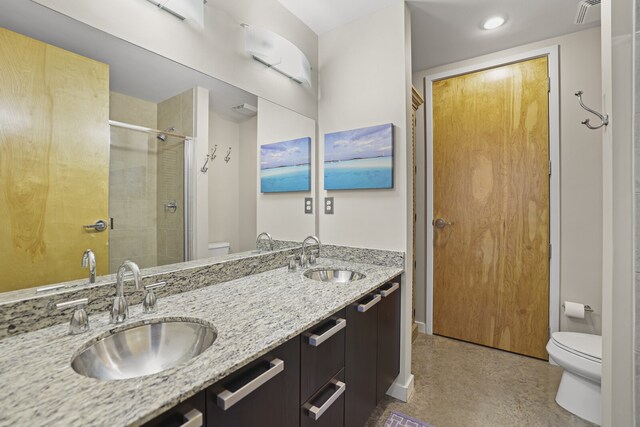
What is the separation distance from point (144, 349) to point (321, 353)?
0.59 metres

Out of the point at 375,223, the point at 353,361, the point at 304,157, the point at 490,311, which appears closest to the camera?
the point at 353,361

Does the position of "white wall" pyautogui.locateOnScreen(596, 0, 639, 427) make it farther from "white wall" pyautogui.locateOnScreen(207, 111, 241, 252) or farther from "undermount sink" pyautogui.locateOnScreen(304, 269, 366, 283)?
"white wall" pyautogui.locateOnScreen(207, 111, 241, 252)

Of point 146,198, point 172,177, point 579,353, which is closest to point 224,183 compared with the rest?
point 172,177

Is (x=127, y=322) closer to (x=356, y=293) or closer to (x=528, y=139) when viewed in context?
(x=356, y=293)

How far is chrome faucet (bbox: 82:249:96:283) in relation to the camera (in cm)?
99

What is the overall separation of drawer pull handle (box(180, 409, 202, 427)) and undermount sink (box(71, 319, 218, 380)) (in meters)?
0.28

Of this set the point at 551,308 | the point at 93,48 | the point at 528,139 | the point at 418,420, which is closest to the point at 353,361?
the point at 418,420

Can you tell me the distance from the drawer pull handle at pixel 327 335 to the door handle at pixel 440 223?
5.88ft

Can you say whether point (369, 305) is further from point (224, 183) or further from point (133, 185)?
point (133, 185)

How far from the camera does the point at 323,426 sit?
1058 millimetres

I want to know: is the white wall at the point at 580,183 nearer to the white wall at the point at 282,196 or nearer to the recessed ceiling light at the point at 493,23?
the recessed ceiling light at the point at 493,23

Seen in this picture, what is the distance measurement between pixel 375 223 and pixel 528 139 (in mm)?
1467

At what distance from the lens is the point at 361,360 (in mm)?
1343

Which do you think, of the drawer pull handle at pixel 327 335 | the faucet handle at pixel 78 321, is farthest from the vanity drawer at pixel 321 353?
the faucet handle at pixel 78 321
